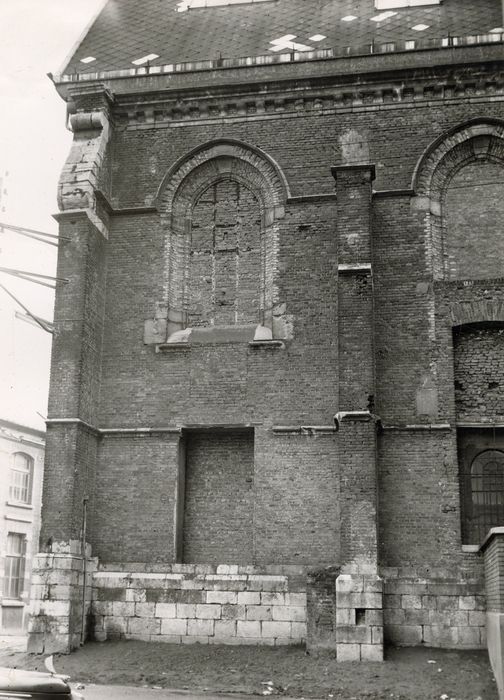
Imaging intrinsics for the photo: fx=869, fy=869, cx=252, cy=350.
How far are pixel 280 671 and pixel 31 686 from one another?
26.8 feet

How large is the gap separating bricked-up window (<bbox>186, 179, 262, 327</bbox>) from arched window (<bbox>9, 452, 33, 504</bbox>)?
51.6 ft

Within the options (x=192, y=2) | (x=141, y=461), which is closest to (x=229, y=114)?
(x=192, y=2)

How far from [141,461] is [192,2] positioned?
41.1 ft

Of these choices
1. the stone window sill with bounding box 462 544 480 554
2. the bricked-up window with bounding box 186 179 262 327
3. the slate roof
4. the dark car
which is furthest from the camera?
the slate roof

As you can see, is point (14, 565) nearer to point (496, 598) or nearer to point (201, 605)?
point (201, 605)

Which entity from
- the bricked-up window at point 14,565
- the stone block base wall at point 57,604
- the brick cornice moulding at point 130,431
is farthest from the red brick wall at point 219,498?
the bricked-up window at point 14,565

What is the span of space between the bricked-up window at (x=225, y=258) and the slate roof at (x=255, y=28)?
12.0ft

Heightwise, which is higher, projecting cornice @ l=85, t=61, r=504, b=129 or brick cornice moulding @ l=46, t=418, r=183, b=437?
projecting cornice @ l=85, t=61, r=504, b=129

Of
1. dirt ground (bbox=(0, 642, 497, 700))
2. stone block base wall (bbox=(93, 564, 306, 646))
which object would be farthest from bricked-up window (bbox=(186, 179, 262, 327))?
dirt ground (bbox=(0, 642, 497, 700))

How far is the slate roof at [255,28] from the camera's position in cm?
1958

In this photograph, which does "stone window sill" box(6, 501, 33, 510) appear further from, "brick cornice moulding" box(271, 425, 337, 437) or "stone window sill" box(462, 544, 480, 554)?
"stone window sill" box(462, 544, 480, 554)

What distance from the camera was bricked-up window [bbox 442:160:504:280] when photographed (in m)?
17.3

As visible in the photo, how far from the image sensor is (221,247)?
18453mm

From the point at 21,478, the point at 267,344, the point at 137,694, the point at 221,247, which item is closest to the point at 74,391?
the point at 267,344
